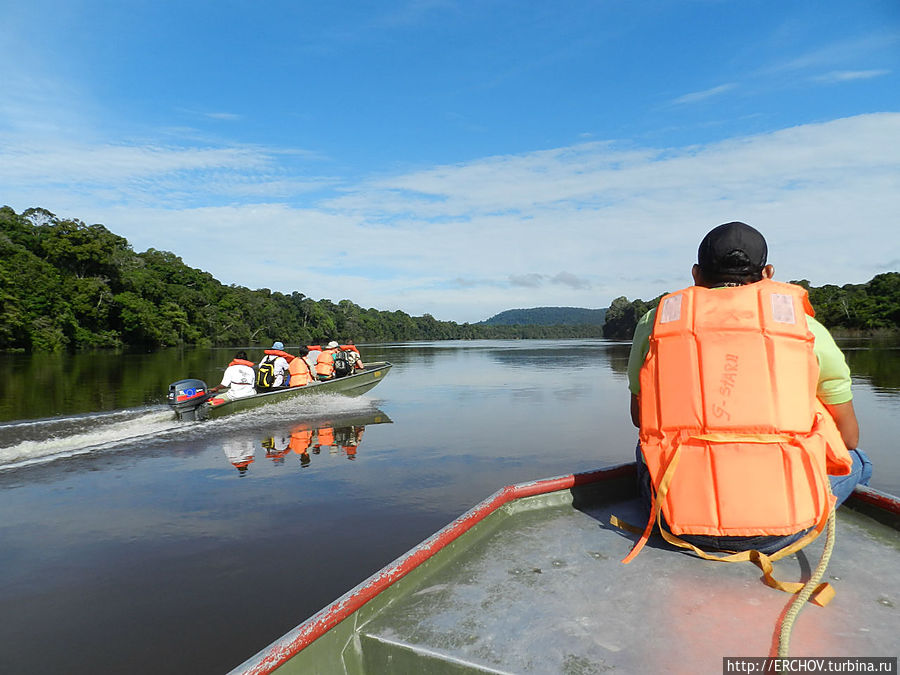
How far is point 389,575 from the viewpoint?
246cm

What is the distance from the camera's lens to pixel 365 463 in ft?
32.6

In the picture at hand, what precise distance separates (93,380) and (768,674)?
2930 cm

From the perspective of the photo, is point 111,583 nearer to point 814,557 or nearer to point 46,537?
point 46,537

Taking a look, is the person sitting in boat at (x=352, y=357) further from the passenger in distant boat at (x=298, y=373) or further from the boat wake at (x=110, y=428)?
the boat wake at (x=110, y=428)

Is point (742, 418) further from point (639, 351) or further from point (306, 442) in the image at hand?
point (306, 442)

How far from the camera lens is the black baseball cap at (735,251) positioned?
9.14ft

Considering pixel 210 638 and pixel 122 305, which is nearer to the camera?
pixel 210 638

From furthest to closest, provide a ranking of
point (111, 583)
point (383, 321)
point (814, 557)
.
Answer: point (383, 321) → point (111, 583) → point (814, 557)

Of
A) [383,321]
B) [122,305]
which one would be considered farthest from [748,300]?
[383,321]

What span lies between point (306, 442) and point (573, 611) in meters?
10.1

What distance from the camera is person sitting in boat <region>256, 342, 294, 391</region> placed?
15.5 m

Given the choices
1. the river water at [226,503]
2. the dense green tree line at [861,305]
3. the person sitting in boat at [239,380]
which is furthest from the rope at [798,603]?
the dense green tree line at [861,305]

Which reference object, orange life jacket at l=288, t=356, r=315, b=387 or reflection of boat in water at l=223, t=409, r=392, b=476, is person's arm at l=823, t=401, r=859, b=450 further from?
orange life jacket at l=288, t=356, r=315, b=387

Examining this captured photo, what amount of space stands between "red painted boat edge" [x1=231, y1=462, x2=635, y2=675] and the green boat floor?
0.26 ft
